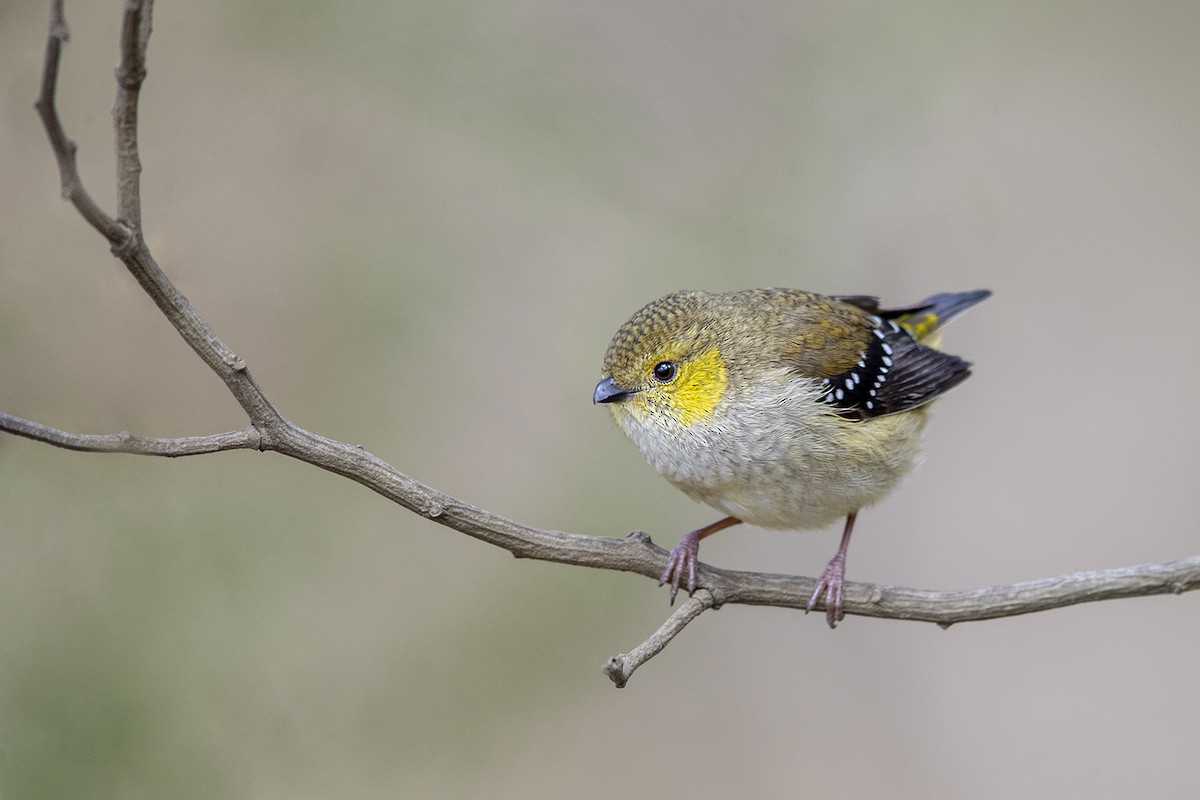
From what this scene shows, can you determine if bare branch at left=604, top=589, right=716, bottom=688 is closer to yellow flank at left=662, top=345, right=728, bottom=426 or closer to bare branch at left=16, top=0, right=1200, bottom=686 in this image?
bare branch at left=16, top=0, right=1200, bottom=686

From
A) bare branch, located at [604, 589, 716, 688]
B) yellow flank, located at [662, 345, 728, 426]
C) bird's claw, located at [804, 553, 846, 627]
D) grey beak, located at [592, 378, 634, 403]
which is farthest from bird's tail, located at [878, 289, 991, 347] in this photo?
bare branch, located at [604, 589, 716, 688]

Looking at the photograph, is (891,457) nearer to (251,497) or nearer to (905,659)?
(905,659)

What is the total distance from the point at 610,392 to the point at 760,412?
56 centimetres

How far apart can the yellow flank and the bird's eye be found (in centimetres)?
2

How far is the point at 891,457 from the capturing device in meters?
4.15

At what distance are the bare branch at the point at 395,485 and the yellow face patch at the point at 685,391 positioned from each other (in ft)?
1.92

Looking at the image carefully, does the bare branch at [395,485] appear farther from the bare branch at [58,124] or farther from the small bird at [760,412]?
the small bird at [760,412]

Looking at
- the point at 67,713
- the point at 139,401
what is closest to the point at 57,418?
the point at 139,401

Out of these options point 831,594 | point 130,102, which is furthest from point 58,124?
point 831,594

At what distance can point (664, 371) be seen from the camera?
12.5ft

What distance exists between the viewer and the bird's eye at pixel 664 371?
3.79 m

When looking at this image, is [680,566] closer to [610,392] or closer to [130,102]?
[610,392]

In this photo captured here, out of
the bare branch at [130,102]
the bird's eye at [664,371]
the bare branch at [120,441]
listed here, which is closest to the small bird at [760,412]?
the bird's eye at [664,371]

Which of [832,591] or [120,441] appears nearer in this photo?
[120,441]
